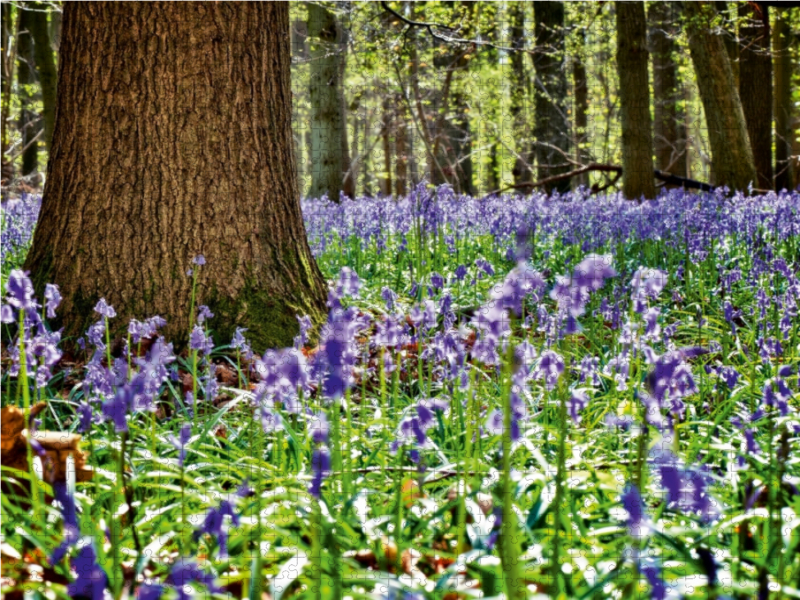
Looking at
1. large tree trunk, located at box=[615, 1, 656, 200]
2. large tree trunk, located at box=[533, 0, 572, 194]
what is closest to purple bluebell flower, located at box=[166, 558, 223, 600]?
large tree trunk, located at box=[615, 1, 656, 200]

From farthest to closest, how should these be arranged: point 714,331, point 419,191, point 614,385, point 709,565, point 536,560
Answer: point 419,191 → point 714,331 → point 614,385 → point 536,560 → point 709,565

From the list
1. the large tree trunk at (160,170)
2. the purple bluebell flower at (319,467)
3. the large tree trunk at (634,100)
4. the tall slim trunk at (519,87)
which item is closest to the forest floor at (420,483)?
the purple bluebell flower at (319,467)

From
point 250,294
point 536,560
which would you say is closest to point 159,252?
point 250,294

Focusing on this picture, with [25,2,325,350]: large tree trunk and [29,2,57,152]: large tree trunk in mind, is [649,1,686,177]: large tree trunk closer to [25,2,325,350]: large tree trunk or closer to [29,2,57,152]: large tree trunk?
[29,2,57,152]: large tree trunk

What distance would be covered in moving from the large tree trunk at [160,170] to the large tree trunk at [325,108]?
7.44 meters

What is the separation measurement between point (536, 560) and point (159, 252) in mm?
2597

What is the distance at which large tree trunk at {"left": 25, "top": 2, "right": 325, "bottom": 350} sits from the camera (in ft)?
12.2

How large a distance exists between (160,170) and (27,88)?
43.1ft

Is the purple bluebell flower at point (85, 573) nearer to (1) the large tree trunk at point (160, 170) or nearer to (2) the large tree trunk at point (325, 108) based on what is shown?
(1) the large tree trunk at point (160, 170)

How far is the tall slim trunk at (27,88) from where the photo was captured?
1500 centimetres

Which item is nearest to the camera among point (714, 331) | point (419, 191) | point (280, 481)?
point (280, 481)

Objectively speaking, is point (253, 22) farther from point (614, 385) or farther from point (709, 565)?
point (709, 565)

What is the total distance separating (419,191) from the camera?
199 inches

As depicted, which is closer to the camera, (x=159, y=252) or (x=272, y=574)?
(x=272, y=574)
